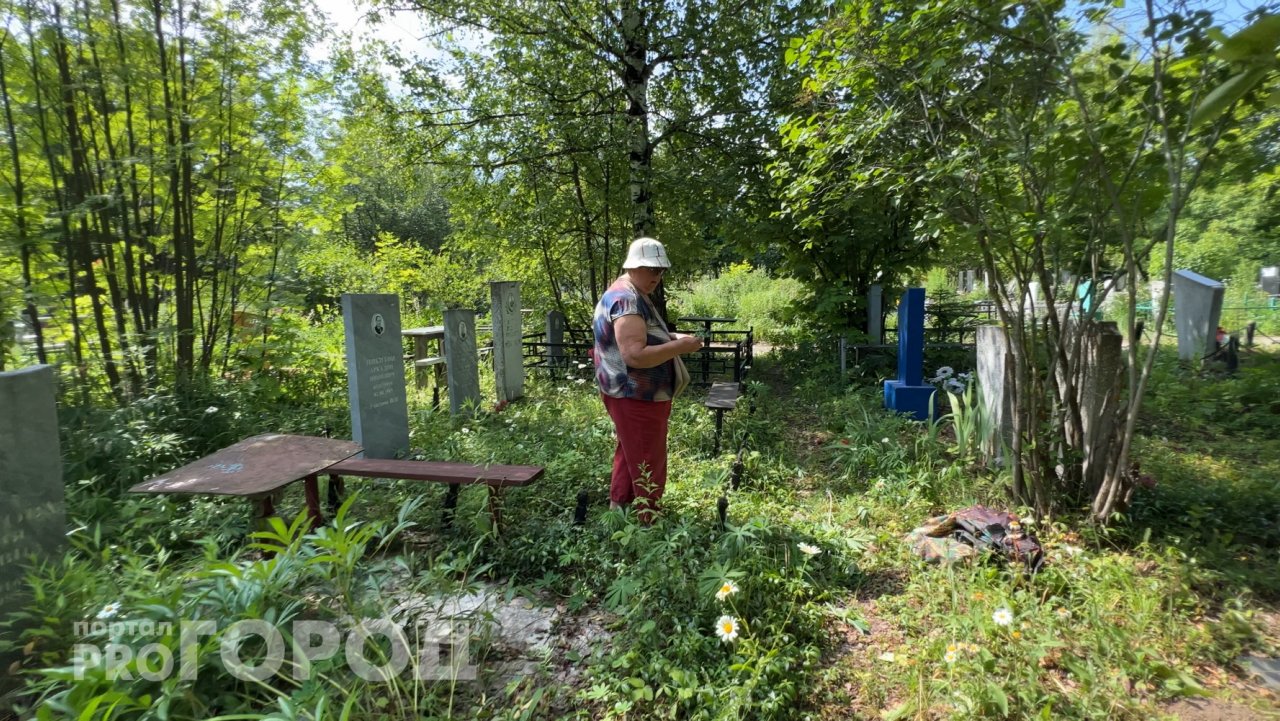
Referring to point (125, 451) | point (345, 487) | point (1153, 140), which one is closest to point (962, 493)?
point (1153, 140)

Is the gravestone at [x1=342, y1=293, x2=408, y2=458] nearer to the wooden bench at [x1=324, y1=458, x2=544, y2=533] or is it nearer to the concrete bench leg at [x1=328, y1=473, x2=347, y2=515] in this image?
the concrete bench leg at [x1=328, y1=473, x2=347, y2=515]

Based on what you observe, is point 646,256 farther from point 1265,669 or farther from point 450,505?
point 1265,669

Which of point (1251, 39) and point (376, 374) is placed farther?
point (376, 374)

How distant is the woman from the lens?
311 centimetres

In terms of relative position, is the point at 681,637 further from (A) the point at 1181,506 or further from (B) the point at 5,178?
(B) the point at 5,178

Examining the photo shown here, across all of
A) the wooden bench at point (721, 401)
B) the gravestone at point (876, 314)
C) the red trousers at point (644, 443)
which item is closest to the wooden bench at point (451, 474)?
the red trousers at point (644, 443)

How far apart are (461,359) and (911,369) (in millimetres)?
4911

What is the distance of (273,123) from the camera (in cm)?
580

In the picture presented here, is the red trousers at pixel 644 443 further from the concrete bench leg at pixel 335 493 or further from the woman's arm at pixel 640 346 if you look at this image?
the concrete bench leg at pixel 335 493

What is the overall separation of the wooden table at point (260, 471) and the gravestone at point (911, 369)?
16.9 ft

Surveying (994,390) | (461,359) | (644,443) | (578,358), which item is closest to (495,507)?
(644,443)

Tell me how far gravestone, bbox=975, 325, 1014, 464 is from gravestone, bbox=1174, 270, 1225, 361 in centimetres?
571

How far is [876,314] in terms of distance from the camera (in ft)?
29.5

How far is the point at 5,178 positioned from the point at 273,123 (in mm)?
2129
